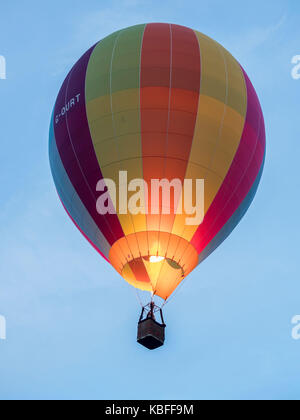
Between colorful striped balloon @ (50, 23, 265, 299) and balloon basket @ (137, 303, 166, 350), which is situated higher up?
colorful striped balloon @ (50, 23, 265, 299)

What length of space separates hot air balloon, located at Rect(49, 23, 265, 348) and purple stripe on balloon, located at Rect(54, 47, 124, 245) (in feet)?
0.09

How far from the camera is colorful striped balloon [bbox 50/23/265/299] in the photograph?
56.1 ft

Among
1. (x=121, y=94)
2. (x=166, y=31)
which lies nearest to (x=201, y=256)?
(x=121, y=94)

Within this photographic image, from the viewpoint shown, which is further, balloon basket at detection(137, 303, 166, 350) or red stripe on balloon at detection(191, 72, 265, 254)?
red stripe on balloon at detection(191, 72, 265, 254)

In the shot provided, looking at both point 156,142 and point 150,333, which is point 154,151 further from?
point 150,333

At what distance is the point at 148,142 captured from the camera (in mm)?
17109

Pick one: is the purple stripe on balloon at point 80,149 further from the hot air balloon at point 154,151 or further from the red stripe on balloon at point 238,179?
the red stripe on balloon at point 238,179

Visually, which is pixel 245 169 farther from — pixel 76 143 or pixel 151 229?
pixel 76 143

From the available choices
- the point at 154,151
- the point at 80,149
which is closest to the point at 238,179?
the point at 154,151

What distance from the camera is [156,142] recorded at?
17.1 m

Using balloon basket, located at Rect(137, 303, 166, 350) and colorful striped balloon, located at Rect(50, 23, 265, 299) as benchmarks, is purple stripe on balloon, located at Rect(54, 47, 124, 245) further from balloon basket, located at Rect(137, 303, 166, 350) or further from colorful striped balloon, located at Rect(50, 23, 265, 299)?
balloon basket, located at Rect(137, 303, 166, 350)

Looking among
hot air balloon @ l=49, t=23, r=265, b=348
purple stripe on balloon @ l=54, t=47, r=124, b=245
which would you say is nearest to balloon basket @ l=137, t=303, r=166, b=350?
hot air balloon @ l=49, t=23, r=265, b=348

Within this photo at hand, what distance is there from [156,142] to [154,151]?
0.69ft

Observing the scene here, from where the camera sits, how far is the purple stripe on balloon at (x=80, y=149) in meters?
17.5
